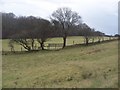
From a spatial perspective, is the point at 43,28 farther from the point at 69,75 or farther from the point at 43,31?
the point at 69,75

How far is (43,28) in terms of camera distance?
73.4 m

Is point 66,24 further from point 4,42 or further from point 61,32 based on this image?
point 4,42

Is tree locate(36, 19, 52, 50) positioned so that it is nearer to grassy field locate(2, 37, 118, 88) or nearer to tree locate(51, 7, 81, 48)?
tree locate(51, 7, 81, 48)

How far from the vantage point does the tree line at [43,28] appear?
68.8 metres

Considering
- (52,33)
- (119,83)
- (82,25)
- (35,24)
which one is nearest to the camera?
(119,83)

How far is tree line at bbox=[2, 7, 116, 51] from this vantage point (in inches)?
2707

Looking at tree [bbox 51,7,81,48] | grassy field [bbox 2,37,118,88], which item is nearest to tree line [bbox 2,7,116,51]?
tree [bbox 51,7,81,48]

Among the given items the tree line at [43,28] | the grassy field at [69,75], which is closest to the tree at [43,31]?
the tree line at [43,28]

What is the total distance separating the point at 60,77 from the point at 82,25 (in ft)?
216

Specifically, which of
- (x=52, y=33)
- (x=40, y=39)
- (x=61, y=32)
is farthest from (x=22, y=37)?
(x=61, y=32)

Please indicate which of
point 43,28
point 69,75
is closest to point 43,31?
point 43,28

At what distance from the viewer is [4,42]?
80.4 meters

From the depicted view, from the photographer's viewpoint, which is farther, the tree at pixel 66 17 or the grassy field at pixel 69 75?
the tree at pixel 66 17

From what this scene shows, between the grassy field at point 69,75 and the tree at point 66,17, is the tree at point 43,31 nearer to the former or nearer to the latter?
the tree at point 66,17
